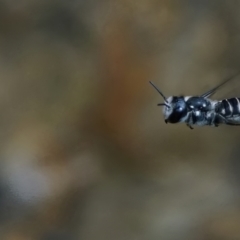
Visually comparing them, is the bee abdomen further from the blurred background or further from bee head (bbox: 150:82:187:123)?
the blurred background

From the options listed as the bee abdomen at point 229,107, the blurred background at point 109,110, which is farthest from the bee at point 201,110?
the blurred background at point 109,110

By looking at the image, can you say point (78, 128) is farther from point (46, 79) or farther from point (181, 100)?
point (181, 100)

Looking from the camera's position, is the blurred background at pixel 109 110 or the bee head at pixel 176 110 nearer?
the bee head at pixel 176 110

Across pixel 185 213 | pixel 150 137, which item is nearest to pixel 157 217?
pixel 185 213

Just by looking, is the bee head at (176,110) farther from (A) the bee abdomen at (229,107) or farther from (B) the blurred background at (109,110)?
(B) the blurred background at (109,110)

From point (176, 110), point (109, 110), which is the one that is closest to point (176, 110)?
point (176, 110)

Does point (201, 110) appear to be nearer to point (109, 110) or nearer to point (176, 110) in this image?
point (176, 110)
